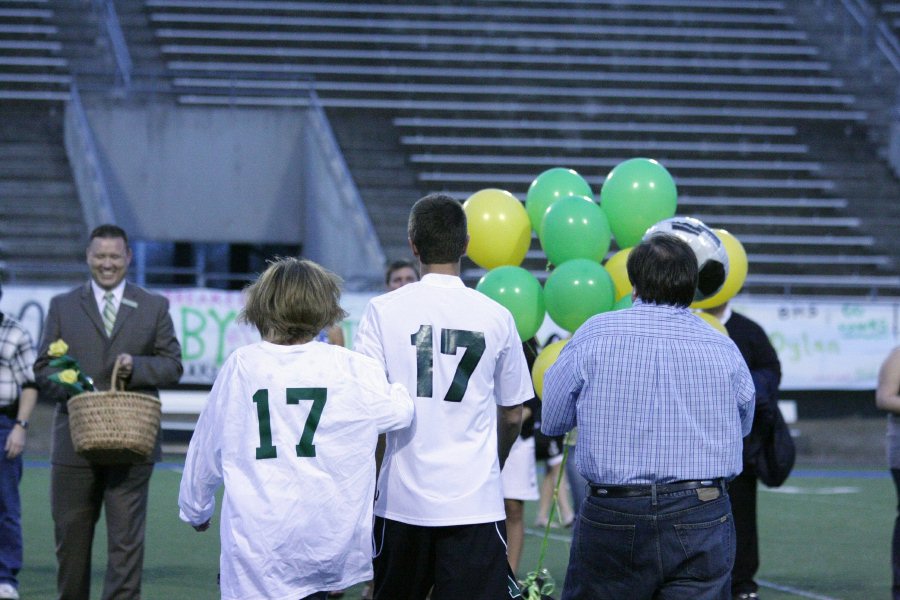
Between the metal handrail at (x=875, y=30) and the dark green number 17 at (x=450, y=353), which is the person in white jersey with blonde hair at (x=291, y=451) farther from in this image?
the metal handrail at (x=875, y=30)

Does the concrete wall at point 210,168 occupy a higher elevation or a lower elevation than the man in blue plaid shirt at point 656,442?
higher

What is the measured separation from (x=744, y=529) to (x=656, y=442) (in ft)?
9.13

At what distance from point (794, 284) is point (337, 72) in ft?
26.2

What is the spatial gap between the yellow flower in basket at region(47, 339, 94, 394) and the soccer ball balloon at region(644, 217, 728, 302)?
2593 millimetres

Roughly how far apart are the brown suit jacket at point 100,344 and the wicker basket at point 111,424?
30 centimetres

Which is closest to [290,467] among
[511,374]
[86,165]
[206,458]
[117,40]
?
[206,458]

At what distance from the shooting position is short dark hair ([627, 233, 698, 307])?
14.1 feet

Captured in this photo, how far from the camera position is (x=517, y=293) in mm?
5793

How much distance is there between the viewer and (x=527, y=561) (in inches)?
338

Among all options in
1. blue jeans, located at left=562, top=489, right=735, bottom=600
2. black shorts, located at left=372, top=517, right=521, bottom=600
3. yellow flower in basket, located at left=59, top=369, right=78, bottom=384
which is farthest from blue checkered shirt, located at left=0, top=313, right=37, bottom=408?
blue jeans, located at left=562, top=489, right=735, bottom=600

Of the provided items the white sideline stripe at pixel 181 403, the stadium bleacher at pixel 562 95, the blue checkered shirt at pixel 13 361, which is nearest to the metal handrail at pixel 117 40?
the stadium bleacher at pixel 562 95

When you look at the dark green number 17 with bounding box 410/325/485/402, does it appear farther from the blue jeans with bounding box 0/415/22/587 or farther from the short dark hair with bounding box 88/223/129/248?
the blue jeans with bounding box 0/415/22/587

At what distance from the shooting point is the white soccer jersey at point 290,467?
3.92 meters

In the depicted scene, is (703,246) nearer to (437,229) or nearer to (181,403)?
(437,229)
